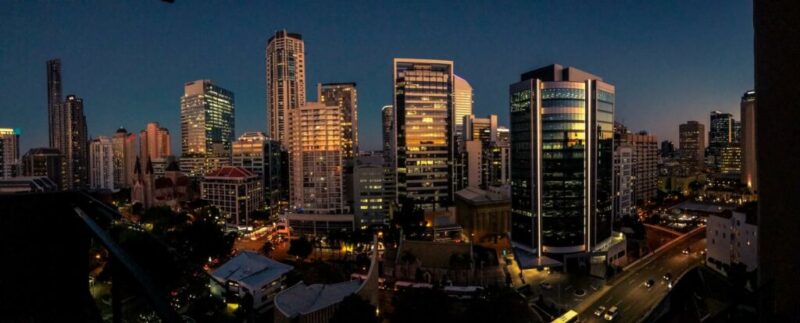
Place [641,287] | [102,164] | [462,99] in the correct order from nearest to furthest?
1. [641,287]
2. [102,164]
3. [462,99]

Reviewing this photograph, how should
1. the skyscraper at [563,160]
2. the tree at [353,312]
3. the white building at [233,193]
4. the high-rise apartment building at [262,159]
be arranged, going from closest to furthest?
the tree at [353,312] < the skyscraper at [563,160] < the white building at [233,193] < the high-rise apartment building at [262,159]

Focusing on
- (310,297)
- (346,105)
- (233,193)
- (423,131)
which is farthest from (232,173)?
(346,105)

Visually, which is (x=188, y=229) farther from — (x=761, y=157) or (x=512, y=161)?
(x=761, y=157)

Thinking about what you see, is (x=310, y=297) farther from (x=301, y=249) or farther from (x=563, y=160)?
(x=563, y=160)

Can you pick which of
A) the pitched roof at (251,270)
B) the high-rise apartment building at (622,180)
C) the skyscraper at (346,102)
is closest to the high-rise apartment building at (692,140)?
the high-rise apartment building at (622,180)

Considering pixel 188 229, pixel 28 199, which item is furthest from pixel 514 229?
pixel 28 199

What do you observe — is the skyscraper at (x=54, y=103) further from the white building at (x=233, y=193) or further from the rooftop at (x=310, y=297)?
the rooftop at (x=310, y=297)

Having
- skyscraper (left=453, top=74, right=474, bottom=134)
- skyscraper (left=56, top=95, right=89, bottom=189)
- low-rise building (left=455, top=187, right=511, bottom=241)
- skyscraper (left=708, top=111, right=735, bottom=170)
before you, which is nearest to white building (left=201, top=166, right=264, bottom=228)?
low-rise building (left=455, top=187, right=511, bottom=241)
